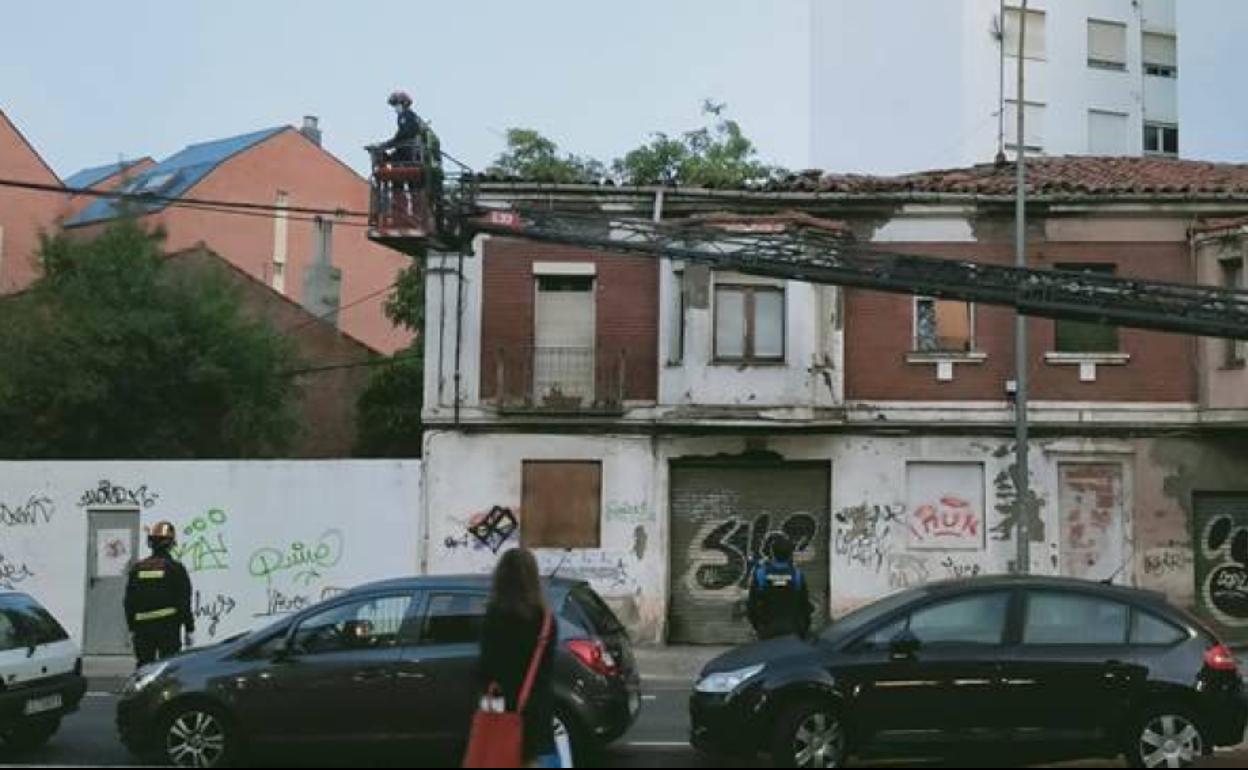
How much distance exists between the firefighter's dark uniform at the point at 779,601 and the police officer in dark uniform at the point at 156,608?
5565 mm

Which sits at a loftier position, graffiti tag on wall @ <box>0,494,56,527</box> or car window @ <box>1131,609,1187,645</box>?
graffiti tag on wall @ <box>0,494,56,527</box>

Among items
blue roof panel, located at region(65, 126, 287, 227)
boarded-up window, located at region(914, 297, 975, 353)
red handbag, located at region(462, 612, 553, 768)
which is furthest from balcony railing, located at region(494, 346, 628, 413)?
blue roof panel, located at region(65, 126, 287, 227)

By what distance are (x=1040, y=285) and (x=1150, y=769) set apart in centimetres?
635

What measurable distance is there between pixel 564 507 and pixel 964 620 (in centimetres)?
1218

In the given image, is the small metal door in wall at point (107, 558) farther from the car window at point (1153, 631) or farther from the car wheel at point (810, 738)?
the car window at point (1153, 631)

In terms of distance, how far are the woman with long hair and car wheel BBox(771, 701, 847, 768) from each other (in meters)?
3.08

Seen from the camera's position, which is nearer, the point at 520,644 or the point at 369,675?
the point at 520,644

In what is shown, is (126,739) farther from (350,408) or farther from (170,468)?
(350,408)

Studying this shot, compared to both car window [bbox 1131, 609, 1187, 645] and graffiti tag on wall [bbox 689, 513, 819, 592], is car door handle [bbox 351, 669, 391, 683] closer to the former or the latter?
car window [bbox 1131, 609, 1187, 645]

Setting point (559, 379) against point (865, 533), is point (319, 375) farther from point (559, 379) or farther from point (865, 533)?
point (865, 533)

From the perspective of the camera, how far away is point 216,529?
68.1 feet

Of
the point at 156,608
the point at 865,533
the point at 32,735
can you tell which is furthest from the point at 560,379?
the point at 32,735

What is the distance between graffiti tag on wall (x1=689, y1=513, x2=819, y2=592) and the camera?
21.3 meters

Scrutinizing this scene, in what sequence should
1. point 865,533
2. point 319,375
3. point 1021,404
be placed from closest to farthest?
point 1021,404
point 865,533
point 319,375
